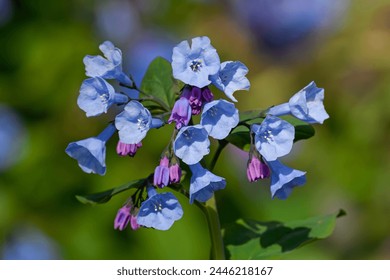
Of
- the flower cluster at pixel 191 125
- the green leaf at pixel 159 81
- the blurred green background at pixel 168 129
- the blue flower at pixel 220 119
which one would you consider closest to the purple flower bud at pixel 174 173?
the flower cluster at pixel 191 125

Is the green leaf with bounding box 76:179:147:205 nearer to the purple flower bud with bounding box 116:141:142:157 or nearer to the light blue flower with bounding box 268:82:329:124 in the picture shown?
the purple flower bud with bounding box 116:141:142:157

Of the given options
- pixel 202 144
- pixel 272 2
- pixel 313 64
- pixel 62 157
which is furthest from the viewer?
pixel 272 2

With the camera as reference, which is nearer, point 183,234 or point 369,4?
point 183,234

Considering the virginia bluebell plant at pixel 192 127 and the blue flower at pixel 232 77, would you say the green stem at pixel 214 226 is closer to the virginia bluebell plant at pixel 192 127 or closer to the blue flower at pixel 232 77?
the virginia bluebell plant at pixel 192 127

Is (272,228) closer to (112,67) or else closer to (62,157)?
(112,67)

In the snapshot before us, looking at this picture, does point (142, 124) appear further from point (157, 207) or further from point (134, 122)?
point (157, 207)

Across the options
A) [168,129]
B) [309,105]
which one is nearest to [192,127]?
[309,105]
